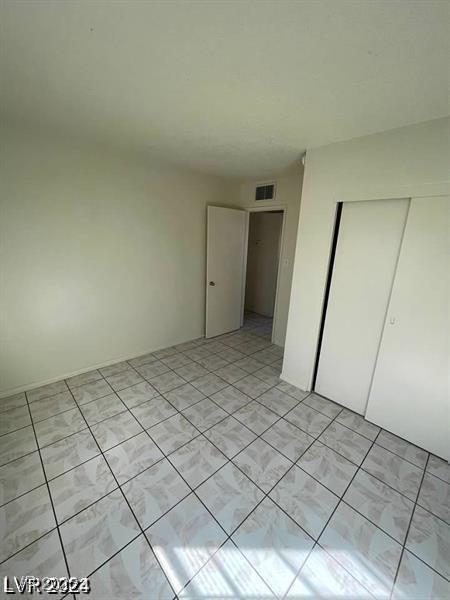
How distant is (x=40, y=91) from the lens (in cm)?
154

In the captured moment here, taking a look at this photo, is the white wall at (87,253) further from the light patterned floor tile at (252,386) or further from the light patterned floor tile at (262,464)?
the light patterned floor tile at (262,464)

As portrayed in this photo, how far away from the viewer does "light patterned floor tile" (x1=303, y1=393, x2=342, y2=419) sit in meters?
2.31

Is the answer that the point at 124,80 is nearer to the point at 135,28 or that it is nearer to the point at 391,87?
the point at 135,28

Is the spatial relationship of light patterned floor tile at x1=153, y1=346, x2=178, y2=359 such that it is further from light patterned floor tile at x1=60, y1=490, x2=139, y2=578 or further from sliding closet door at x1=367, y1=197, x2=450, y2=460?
sliding closet door at x1=367, y1=197, x2=450, y2=460

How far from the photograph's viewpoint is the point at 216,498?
151cm

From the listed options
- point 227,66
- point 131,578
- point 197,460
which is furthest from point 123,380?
point 227,66

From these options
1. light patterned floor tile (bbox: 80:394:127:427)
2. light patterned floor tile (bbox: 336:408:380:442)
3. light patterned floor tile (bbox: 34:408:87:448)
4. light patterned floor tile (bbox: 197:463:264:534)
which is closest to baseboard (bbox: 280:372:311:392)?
light patterned floor tile (bbox: 336:408:380:442)

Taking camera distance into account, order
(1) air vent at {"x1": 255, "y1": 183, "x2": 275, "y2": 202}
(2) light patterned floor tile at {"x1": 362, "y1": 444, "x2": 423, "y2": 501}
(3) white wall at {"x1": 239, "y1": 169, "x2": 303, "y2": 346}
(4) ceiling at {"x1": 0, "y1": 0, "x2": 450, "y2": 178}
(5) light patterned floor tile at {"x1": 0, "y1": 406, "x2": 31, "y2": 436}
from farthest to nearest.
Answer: (1) air vent at {"x1": 255, "y1": 183, "x2": 275, "y2": 202}
(3) white wall at {"x1": 239, "y1": 169, "x2": 303, "y2": 346}
(5) light patterned floor tile at {"x1": 0, "y1": 406, "x2": 31, "y2": 436}
(2) light patterned floor tile at {"x1": 362, "y1": 444, "x2": 423, "y2": 501}
(4) ceiling at {"x1": 0, "y1": 0, "x2": 450, "y2": 178}

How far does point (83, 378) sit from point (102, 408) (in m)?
0.62

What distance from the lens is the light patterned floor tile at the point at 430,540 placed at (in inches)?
49.4

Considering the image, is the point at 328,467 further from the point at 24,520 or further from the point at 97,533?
the point at 24,520

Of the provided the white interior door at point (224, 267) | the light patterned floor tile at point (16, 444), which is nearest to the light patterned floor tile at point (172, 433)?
the light patterned floor tile at point (16, 444)

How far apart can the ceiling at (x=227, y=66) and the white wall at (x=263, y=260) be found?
280cm

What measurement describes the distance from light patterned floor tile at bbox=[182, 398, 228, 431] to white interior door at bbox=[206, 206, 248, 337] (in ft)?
5.21
